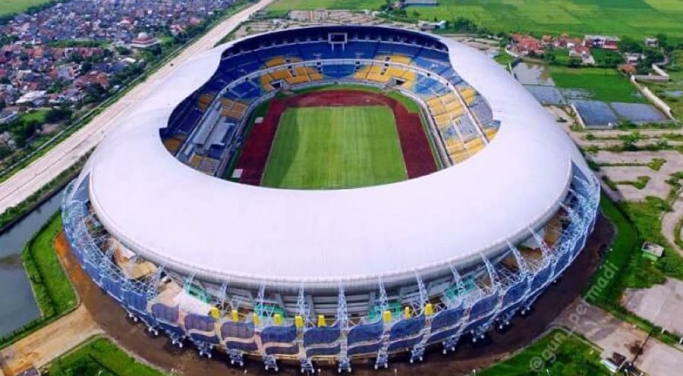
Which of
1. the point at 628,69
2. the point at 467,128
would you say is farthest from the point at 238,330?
the point at 628,69

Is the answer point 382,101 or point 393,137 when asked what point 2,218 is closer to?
point 393,137

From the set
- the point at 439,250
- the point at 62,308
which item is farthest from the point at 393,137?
the point at 62,308

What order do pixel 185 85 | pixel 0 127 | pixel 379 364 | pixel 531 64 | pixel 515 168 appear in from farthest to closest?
pixel 531 64
pixel 0 127
pixel 185 85
pixel 515 168
pixel 379 364

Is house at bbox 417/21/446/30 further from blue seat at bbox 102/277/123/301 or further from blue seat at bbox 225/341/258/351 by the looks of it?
blue seat at bbox 225/341/258/351

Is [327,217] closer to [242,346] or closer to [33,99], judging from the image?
[242,346]

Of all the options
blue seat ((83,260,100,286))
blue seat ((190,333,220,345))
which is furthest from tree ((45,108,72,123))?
blue seat ((190,333,220,345))
